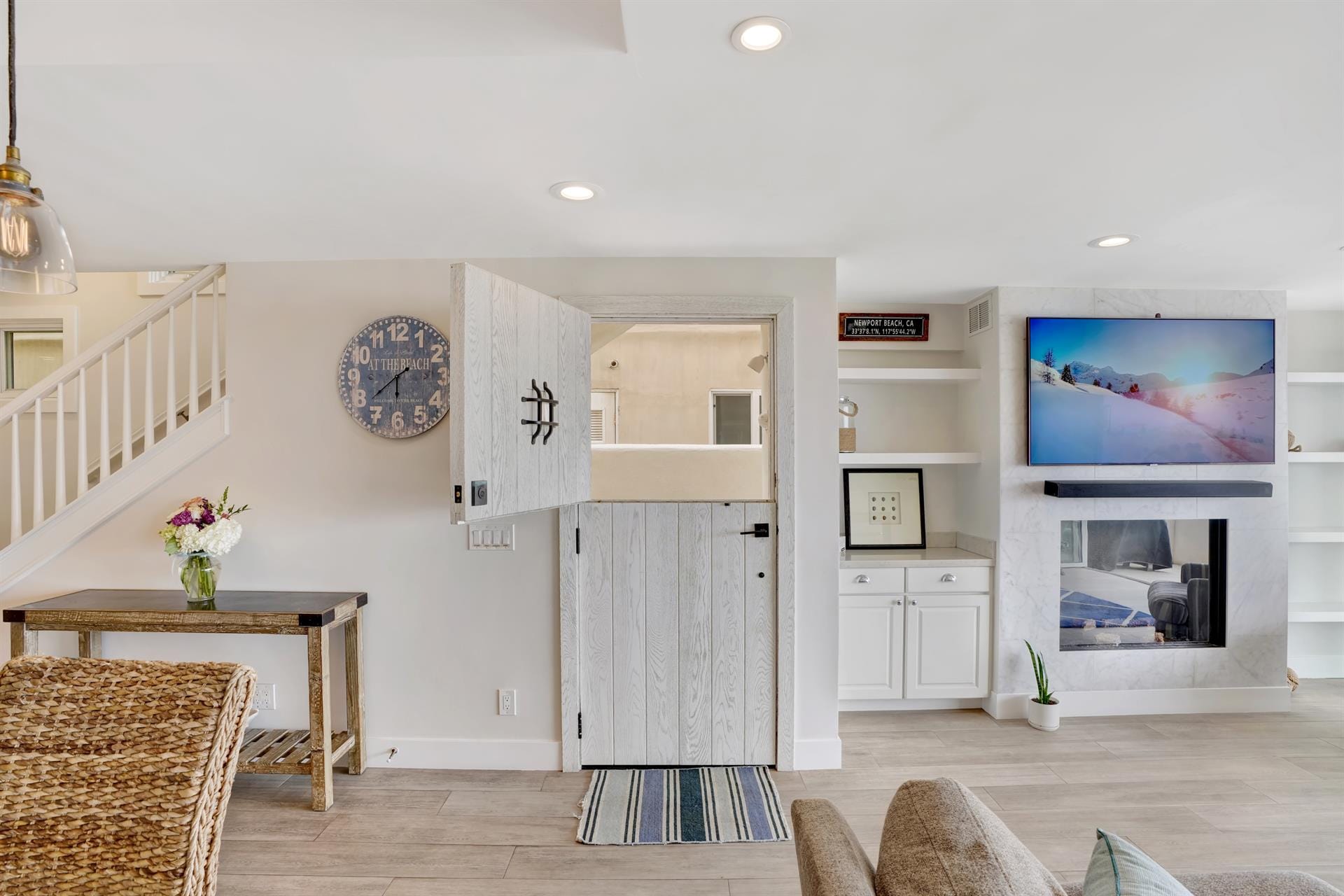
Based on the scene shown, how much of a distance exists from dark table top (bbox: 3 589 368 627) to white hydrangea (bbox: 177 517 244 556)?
0.22 meters

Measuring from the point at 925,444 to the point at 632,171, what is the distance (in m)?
2.80

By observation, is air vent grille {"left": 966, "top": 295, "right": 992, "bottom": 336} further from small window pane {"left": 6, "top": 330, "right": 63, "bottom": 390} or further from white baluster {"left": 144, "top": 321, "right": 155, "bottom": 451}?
small window pane {"left": 6, "top": 330, "right": 63, "bottom": 390}

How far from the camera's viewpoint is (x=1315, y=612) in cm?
396

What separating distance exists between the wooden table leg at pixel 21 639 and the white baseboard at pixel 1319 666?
674cm

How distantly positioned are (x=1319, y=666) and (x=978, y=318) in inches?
127

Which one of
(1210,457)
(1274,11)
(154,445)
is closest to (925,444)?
(1210,457)

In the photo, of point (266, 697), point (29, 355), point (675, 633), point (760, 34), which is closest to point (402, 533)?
point (266, 697)

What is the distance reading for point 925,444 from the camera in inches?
162

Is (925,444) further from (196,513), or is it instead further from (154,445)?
(154,445)

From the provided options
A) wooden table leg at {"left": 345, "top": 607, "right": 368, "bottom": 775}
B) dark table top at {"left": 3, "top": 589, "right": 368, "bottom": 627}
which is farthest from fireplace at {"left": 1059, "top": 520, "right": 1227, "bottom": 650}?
dark table top at {"left": 3, "top": 589, "right": 368, "bottom": 627}

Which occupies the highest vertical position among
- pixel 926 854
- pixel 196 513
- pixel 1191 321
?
→ pixel 1191 321

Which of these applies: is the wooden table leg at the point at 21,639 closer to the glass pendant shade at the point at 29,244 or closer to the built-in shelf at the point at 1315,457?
the glass pendant shade at the point at 29,244

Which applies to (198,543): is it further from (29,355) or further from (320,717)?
(29,355)

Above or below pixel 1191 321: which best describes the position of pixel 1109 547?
below
